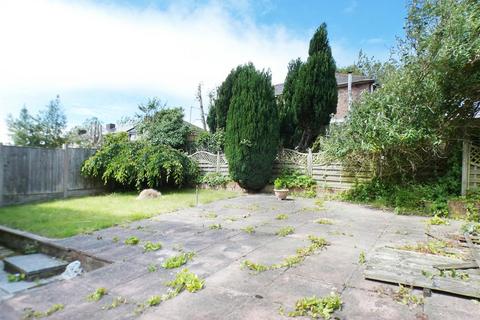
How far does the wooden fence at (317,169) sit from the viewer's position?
8867 millimetres

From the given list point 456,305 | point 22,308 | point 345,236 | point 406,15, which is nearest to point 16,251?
point 22,308

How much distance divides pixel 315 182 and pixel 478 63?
512 cm

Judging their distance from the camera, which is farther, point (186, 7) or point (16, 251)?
point (186, 7)

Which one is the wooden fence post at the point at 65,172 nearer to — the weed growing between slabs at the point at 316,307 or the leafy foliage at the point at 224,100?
the leafy foliage at the point at 224,100

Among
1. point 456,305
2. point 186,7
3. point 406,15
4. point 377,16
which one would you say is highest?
point 377,16

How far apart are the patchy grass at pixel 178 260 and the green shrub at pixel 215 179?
7091 millimetres

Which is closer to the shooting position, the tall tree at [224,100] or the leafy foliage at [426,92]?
the leafy foliage at [426,92]

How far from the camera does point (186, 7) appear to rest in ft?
25.6

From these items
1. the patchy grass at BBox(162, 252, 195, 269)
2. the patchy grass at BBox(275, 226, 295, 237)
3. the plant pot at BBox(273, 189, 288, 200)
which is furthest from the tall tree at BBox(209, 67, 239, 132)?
the patchy grass at BBox(162, 252, 195, 269)

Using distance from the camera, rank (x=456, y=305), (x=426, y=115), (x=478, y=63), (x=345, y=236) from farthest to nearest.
Result: (x=426, y=115) → (x=478, y=63) → (x=345, y=236) → (x=456, y=305)

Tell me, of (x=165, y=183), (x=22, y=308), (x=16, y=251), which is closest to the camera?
(x=22, y=308)

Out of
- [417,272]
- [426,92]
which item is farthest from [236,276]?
[426,92]

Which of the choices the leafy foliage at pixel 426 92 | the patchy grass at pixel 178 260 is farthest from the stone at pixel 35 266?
the leafy foliage at pixel 426 92

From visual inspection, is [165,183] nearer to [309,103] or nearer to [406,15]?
[309,103]
